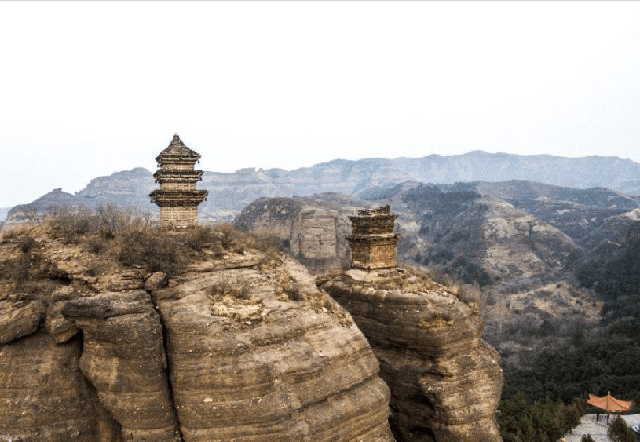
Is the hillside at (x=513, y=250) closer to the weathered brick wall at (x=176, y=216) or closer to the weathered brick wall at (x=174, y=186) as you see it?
the weathered brick wall at (x=176, y=216)

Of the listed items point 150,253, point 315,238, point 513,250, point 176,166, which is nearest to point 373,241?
point 176,166

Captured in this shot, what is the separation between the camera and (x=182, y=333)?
826 cm

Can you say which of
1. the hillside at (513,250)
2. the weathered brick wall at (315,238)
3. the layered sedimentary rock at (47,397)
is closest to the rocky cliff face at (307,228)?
the weathered brick wall at (315,238)

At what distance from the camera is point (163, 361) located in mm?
8000

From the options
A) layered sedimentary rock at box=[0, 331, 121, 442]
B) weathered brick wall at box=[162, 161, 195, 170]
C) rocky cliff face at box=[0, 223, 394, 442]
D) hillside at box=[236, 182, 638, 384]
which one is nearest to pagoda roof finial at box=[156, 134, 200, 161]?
weathered brick wall at box=[162, 161, 195, 170]

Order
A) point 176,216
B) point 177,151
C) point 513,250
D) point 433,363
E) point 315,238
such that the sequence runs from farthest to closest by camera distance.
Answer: point 513,250 < point 315,238 < point 177,151 < point 176,216 < point 433,363

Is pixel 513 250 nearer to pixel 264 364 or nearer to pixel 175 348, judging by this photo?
pixel 264 364

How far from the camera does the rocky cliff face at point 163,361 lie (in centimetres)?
784

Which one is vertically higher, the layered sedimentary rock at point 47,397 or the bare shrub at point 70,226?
the bare shrub at point 70,226

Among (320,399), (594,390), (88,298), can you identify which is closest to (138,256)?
(88,298)

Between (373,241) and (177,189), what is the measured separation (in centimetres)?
666

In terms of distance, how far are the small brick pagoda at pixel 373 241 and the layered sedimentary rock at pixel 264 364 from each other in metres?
4.64

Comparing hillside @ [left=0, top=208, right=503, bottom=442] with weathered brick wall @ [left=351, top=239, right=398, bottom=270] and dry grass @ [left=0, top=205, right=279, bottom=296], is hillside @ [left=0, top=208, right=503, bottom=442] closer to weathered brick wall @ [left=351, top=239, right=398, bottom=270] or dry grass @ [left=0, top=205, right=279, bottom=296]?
dry grass @ [left=0, top=205, right=279, bottom=296]

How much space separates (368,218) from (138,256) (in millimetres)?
7694
